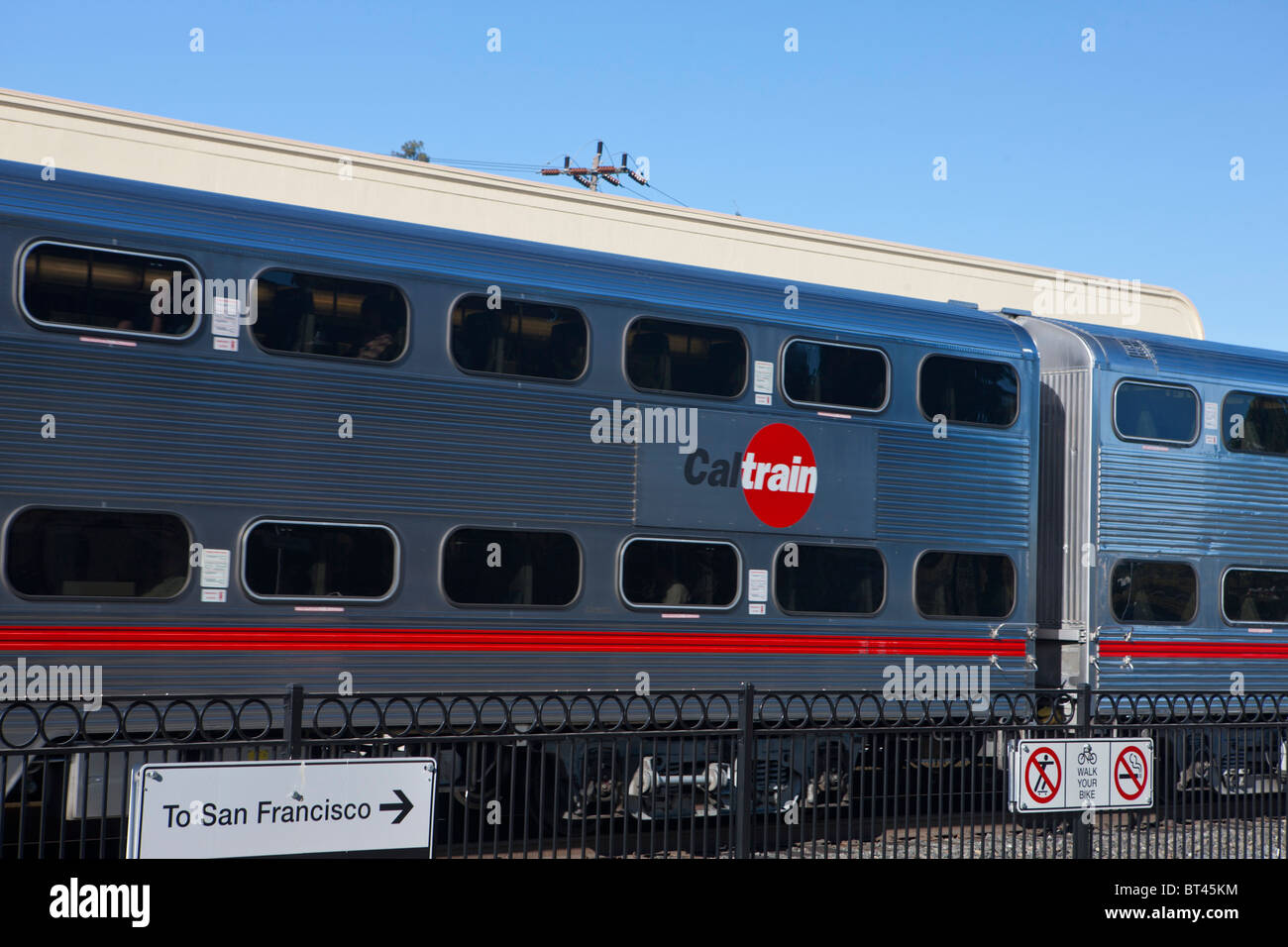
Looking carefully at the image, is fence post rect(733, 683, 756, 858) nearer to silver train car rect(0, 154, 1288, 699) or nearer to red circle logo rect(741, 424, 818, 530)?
silver train car rect(0, 154, 1288, 699)

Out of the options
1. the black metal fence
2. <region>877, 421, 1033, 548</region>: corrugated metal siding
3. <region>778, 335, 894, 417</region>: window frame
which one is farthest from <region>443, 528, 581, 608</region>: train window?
<region>877, 421, 1033, 548</region>: corrugated metal siding

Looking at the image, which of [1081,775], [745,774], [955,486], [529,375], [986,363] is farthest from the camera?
[986,363]

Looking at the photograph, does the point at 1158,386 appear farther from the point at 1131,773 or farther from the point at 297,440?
the point at 297,440

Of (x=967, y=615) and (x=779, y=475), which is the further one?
(x=967, y=615)

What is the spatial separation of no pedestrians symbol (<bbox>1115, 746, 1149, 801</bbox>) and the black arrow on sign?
4.34 meters

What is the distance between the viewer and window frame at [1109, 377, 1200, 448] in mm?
12812

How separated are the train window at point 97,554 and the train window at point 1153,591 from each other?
8.58 meters

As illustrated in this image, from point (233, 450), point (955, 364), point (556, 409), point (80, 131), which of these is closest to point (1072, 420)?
point (955, 364)

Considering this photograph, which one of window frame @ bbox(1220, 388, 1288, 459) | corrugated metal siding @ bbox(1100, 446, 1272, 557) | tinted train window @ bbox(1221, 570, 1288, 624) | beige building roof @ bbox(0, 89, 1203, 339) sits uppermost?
beige building roof @ bbox(0, 89, 1203, 339)

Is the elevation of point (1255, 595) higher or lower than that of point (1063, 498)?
lower

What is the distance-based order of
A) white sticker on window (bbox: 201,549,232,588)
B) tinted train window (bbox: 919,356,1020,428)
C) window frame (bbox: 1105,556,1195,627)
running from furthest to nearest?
window frame (bbox: 1105,556,1195,627)
tinted train window (bbox: 919,356,1020,428)
white sticker on window (bbox: 201,549,232,588)

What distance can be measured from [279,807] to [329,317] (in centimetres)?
467

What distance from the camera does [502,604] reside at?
32.5ft

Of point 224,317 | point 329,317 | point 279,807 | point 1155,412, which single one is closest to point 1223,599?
point 1155,412
